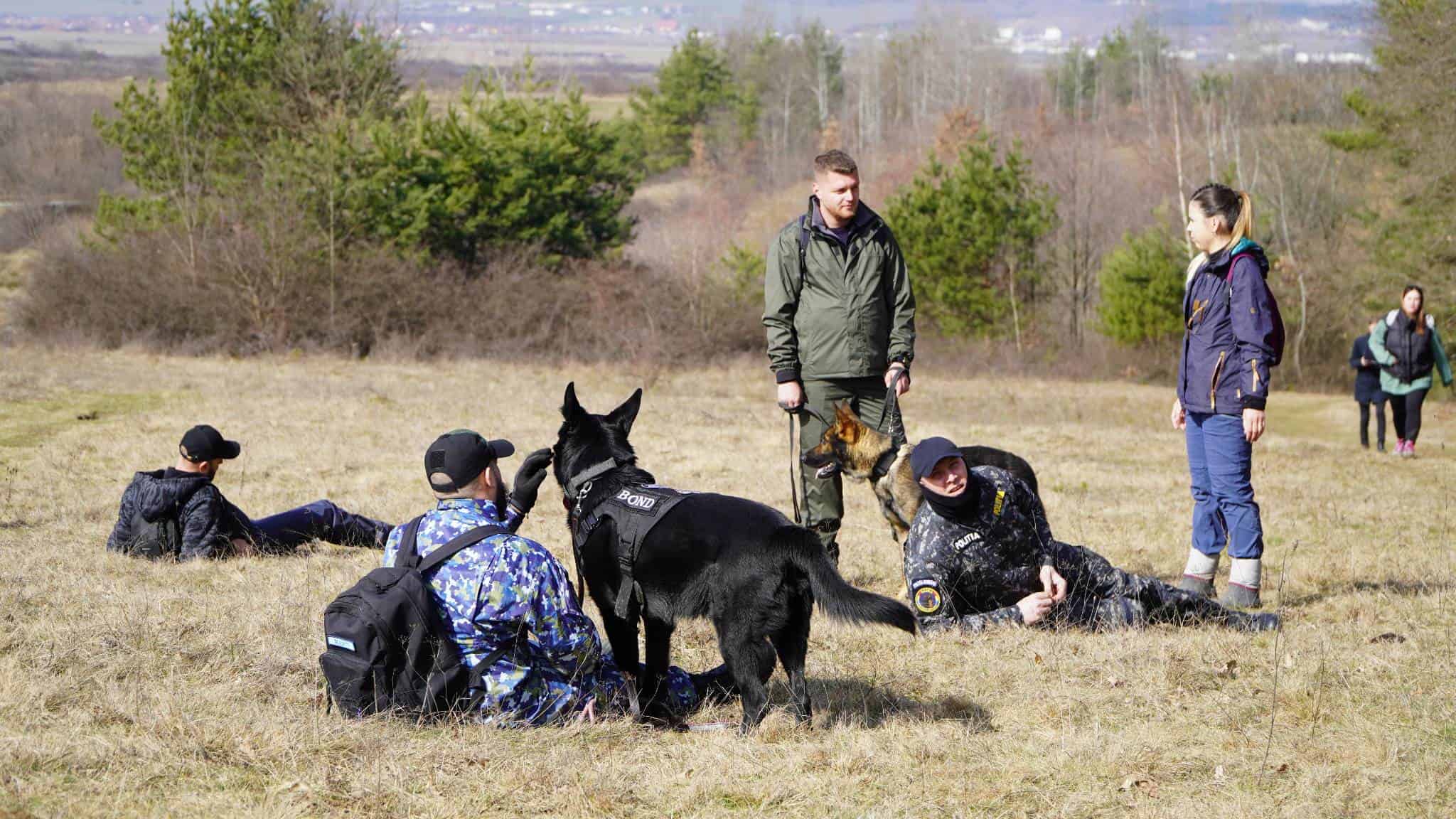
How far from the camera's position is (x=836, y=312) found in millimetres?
5770

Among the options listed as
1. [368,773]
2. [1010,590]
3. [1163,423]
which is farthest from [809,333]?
[1163,423]

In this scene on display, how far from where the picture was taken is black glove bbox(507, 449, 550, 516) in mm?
4465

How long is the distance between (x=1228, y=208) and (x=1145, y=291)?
26.4 metres

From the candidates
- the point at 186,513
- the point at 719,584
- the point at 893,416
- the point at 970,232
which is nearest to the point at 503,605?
the point at 719,584

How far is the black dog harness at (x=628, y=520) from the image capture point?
4059 mm

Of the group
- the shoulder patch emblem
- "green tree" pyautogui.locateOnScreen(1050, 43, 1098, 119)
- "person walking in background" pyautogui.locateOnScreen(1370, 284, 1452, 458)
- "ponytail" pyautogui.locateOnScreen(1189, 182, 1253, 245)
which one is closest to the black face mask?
the shoulder patch emblem

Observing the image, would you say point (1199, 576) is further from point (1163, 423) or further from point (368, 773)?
point (1163, 423)

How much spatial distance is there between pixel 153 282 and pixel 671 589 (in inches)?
952

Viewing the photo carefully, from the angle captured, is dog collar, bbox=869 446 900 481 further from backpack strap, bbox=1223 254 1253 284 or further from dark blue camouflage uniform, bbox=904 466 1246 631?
backpack strap, bbox=1223 254 1253 284

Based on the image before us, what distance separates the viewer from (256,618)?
525 cm

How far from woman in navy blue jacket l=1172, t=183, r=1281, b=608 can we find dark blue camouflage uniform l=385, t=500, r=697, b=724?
3256mm

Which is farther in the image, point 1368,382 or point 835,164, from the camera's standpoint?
point 1368,382

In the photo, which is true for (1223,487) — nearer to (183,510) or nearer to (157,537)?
(183,510)

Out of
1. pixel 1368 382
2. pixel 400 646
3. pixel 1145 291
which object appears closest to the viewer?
pixel 400 646
